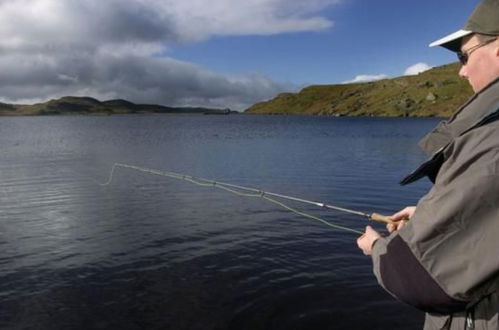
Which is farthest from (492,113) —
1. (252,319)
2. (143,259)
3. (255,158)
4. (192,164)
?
(255,158)

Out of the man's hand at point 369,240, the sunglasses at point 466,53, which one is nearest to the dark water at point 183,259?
the man's hand at point 369,240

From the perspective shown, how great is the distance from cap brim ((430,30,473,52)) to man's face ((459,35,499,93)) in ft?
0.16

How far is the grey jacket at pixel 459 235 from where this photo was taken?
271cm

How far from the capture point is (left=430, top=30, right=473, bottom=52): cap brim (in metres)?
3.36

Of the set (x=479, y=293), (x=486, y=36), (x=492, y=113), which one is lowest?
(x=479, y=293)

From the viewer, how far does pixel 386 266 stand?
317 cm

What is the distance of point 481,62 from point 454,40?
306mm

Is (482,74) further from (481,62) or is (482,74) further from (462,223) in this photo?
(462,223)

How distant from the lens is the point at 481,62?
328 cm

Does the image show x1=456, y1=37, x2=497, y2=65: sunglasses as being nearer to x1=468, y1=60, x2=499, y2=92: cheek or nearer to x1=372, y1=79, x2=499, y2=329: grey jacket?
x1=468, y1=60, x2=499, y2=92: cheek

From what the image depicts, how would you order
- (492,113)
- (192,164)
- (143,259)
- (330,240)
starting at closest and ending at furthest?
(492,113), (143,259), (330,240), (192,164)

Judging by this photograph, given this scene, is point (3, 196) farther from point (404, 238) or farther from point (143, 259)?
point (404, 238)

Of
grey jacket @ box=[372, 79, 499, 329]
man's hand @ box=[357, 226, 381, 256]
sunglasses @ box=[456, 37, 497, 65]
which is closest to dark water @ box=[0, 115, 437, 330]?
man's hand @ box=[357, 226, 381, 256]

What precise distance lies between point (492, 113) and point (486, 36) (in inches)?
27.9
